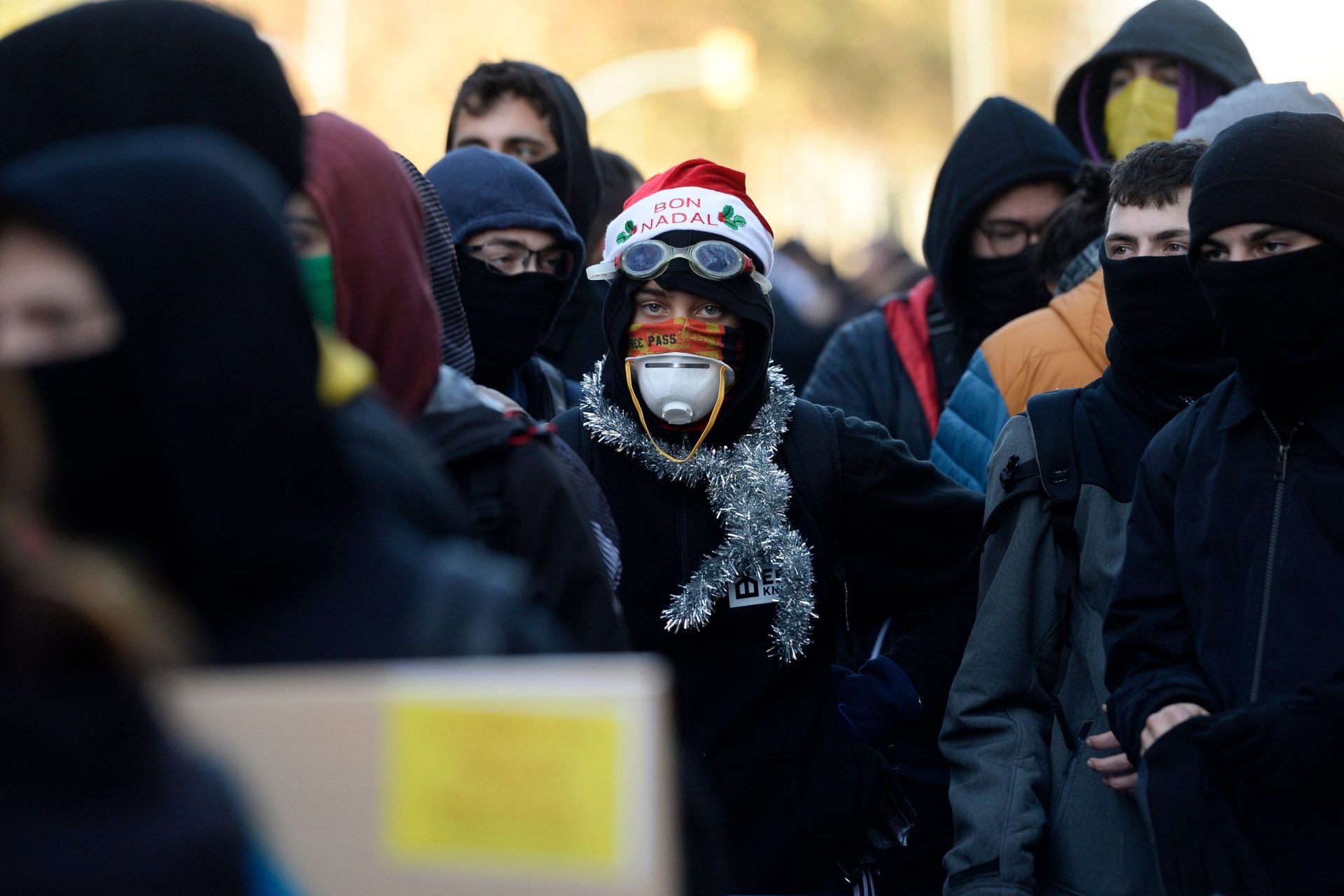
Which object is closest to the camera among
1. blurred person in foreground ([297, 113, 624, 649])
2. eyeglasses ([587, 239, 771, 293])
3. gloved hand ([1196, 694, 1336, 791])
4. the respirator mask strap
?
blurred person in foreground ([297, 113, 624, 649])

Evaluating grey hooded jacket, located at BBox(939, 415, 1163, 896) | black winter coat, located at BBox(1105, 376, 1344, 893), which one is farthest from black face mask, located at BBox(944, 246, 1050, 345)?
black winter coat, located at BBox(1105, 376, 1344, 893)

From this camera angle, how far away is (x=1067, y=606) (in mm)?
3871

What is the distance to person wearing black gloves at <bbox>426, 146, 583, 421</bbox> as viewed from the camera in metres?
4.48

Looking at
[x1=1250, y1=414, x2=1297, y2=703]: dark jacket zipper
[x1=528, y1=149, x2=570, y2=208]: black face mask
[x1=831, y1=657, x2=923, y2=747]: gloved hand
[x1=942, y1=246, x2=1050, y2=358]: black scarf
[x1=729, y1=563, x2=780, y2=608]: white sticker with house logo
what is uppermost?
[x1=528, y1=149, x2=570, y2=208]: black face mask

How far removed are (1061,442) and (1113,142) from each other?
299 cm

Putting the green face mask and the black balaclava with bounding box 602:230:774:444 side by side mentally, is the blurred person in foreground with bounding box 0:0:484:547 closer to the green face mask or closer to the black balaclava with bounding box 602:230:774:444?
the green face mask

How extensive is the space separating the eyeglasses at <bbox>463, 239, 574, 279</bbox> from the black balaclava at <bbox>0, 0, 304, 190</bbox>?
2.10 m

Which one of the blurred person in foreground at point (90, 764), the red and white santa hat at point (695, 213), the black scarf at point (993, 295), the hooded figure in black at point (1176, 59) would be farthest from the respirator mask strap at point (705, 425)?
the hooded figure in black at point (1176, 59)

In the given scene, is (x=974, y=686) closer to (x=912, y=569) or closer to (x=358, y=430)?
(x=912, y=569)

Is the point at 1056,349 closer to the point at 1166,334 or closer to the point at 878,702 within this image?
the point at 1166,334

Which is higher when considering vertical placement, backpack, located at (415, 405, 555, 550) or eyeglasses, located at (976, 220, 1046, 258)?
eyeglasses, located at (976, 220, 1046, 258)

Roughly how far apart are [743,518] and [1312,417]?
124 centimetres

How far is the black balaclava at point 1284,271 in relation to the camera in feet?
10.7

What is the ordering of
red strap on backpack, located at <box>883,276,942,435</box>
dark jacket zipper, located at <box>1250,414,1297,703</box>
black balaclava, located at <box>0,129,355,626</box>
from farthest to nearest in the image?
red strap on backpack, located at <box>883,276,942,435</box> → dark jacket zipper, located at <box>1250,414,1297,703</box> → black balaclava, located at <box>0,129,355,626</box>
